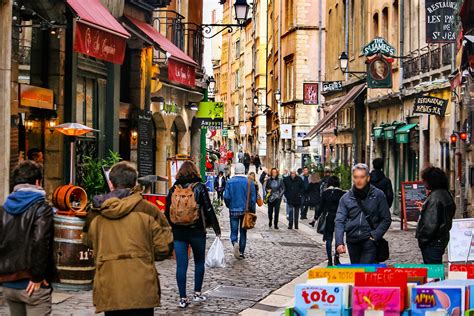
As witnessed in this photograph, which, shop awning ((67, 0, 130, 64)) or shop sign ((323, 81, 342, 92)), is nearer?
shop awning ((67, 0, 130, 64))

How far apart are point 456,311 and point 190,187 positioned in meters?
6.03

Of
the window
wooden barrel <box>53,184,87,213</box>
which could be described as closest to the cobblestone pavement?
wooden barrel <box>53,184,87,213</box>

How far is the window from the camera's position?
67562 mm

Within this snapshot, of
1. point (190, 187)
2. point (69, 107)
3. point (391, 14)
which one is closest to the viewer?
point (190, 187)

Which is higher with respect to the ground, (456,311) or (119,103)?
(119,103)

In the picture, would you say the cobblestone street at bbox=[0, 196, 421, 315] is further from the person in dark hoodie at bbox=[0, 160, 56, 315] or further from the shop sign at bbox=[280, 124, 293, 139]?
the shop sign at bbox=[280, 124, 293, 139]

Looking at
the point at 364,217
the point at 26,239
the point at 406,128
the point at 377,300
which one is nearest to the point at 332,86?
the point at 406,128

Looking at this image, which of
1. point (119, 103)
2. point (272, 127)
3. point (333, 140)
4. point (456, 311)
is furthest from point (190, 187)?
point (272, 127)

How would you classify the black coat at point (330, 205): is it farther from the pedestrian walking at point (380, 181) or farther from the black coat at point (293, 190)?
the black coat at point (293, 190)

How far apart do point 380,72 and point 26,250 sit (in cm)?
2809

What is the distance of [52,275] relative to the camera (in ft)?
25.8

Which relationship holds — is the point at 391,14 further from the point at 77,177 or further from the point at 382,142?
the point at 77,177

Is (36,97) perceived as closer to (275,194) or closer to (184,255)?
(184,255)

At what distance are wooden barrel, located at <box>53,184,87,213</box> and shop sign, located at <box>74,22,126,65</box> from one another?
10.1 ft
